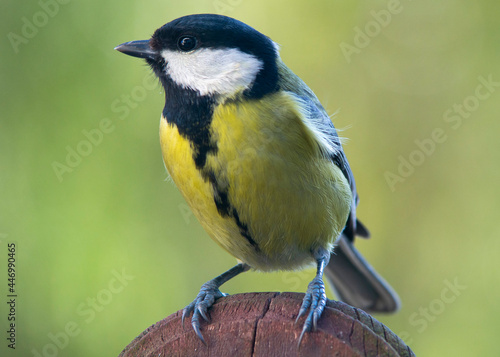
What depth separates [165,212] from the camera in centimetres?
432

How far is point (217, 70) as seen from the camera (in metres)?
2.53

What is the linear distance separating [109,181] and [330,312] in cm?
256

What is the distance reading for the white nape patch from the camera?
2.51 meters

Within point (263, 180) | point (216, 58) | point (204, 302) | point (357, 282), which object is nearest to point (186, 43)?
point (216, 58)

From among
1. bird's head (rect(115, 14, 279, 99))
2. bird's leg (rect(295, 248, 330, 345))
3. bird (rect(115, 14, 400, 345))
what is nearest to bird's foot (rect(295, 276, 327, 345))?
bird's leg (rect(295, 248, 330, 345))

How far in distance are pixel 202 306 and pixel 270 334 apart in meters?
0.41

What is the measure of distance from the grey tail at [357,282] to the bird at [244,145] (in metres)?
0.64

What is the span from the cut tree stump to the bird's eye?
117 centimetres

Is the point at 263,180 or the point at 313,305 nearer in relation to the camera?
the point at 313,305

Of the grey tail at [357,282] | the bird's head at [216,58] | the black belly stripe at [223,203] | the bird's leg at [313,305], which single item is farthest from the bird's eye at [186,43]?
the grey tail at [357,282]

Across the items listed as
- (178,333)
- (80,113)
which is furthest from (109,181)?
(178,333)

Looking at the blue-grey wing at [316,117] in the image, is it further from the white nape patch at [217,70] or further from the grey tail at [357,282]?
the grey tail at [357,282]

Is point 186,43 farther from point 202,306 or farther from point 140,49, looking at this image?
point 202,306

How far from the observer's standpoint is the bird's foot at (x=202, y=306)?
1.90m
